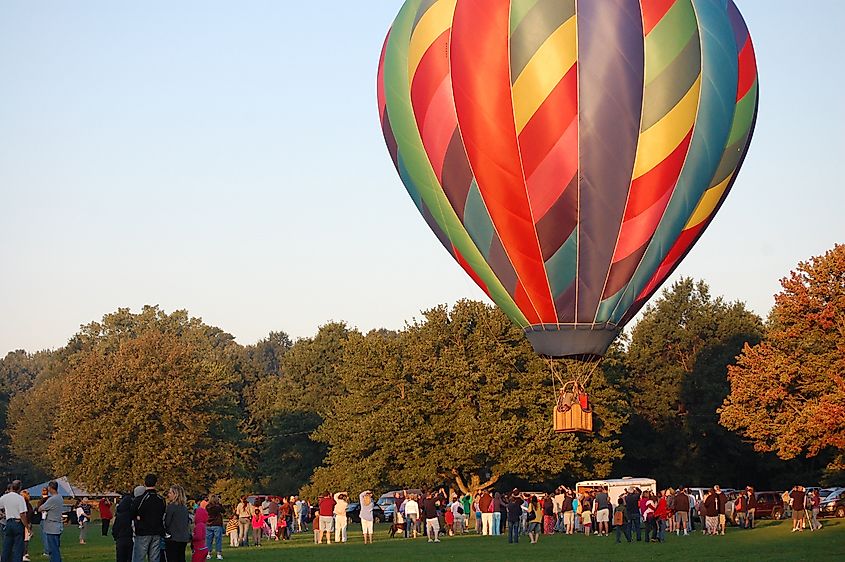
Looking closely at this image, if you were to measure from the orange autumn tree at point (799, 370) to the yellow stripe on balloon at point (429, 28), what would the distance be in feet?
76.9

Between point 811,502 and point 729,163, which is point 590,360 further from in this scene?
point 811,502

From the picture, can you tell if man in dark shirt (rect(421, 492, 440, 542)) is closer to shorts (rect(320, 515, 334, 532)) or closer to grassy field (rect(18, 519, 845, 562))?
grassy field (rect(18, 519, 845, 562))

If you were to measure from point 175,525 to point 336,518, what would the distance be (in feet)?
51.5

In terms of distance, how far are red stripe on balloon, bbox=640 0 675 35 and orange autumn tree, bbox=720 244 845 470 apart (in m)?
22.7

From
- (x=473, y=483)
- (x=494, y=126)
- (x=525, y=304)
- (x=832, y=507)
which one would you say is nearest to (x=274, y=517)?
(x=525, y=304)

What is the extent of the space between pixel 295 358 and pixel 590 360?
51124 mm

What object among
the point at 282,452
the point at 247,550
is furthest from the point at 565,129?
the point at 282,452

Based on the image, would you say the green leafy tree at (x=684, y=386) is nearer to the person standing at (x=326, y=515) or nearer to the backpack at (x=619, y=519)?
the backpack at (x=619, y=519)

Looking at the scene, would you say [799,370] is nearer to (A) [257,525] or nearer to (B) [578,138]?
(A) [257,525]

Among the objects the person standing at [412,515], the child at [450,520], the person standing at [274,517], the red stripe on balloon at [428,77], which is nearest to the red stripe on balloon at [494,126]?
the red stripe on balloon at [428,77]

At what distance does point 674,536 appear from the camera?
3216 cm

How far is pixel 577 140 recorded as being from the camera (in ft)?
77.0

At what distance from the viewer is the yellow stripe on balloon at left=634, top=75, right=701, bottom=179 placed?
2353 cm

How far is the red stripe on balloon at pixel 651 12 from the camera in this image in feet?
77.2
